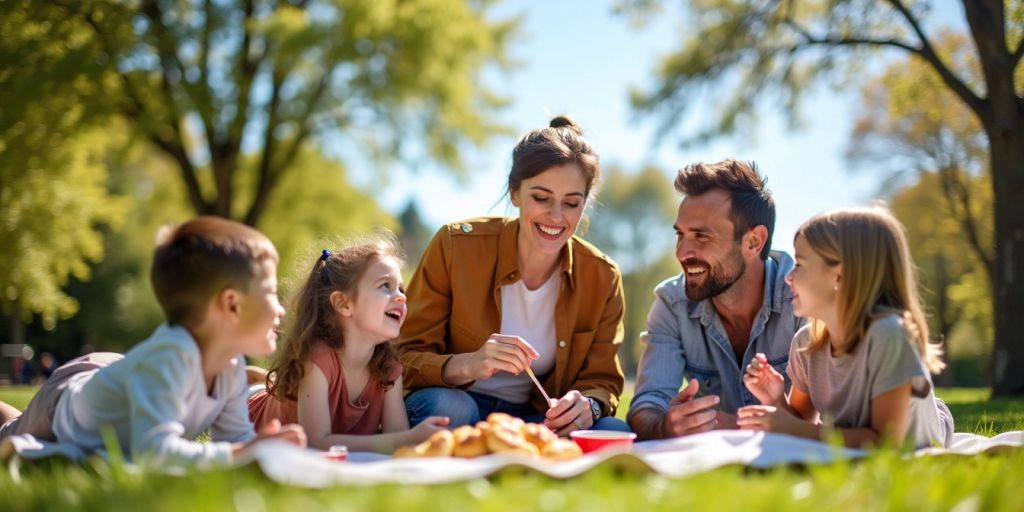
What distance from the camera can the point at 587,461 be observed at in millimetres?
2715

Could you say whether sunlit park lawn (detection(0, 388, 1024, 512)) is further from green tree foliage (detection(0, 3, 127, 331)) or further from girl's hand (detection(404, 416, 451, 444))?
green tree foliage (detection(0, 3, 127, 331))

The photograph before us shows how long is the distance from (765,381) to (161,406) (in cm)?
233

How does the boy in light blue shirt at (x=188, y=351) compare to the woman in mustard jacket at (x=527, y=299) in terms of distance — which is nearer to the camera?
the boy in light blue shirt at (x=188, y=351)

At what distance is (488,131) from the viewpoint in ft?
60.2

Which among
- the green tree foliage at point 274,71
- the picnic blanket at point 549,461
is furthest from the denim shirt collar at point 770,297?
the green tree foliage at point 274,71

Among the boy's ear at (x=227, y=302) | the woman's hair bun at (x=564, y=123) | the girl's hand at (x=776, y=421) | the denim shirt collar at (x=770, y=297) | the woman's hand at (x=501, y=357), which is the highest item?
the woman's hair bun at (x=564, y=123)

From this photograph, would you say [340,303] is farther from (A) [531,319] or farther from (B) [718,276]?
(B) [718,276]

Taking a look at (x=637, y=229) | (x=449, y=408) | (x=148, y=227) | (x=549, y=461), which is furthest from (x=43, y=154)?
(x=637, y=229)

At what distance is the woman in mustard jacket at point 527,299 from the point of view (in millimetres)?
4590

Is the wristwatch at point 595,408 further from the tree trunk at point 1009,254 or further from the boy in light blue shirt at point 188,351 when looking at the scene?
the tree trunk at point 1009,254

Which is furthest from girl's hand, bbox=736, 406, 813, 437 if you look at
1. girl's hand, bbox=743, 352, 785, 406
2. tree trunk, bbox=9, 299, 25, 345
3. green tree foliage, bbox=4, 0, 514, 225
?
tree trunk, bbox=9, 299, 25, 345

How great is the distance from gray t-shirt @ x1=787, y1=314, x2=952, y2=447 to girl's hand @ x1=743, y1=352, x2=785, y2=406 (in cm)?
12

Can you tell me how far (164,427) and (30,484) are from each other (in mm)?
434

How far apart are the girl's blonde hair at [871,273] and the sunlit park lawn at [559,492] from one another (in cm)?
80
